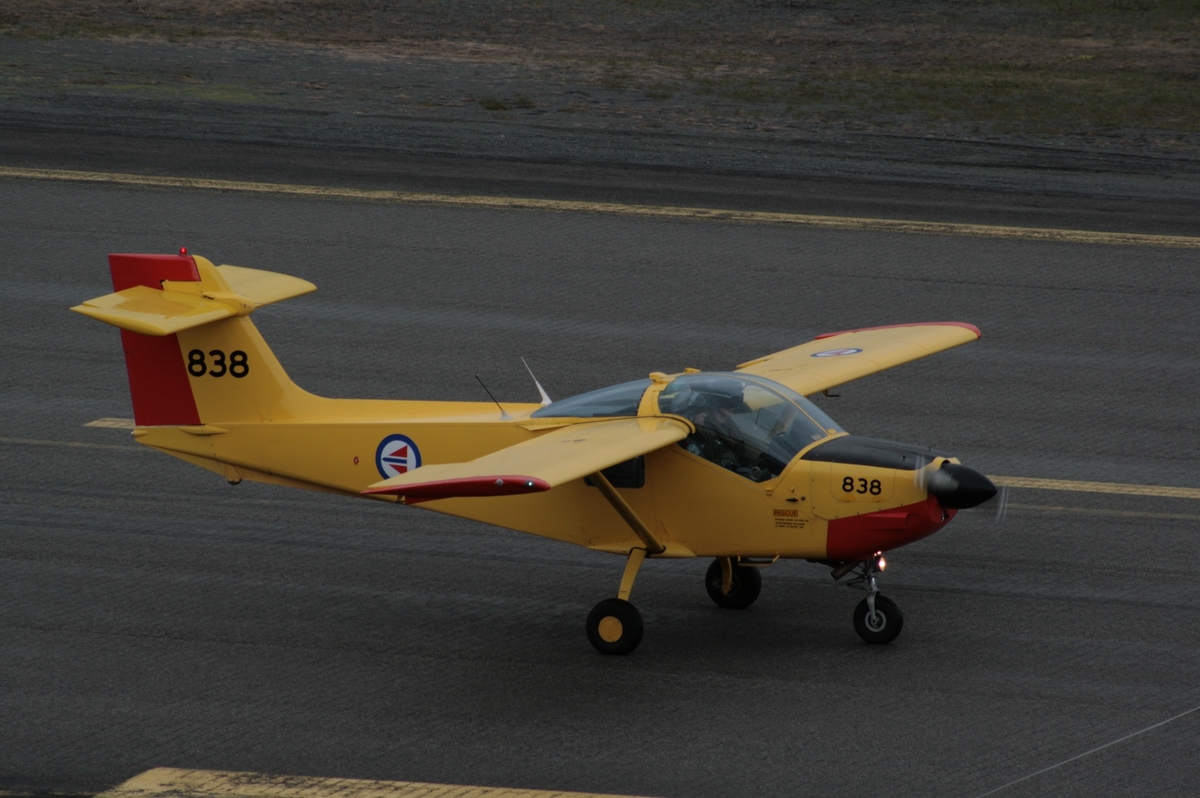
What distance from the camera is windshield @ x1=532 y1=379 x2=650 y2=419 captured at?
11062 millimetres

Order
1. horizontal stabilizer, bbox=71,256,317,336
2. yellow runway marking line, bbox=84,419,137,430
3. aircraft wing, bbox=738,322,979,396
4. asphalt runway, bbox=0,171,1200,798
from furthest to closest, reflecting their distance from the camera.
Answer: yellow runway marking line, bbox=84,419,137,430, aircraft wing, bbox=738,322,979,396, horizontal stabilizer, bbox=71,256,317,336, asphalt runway, bbox=0,171,1200,798

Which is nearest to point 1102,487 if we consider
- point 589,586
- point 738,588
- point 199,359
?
point 738,588

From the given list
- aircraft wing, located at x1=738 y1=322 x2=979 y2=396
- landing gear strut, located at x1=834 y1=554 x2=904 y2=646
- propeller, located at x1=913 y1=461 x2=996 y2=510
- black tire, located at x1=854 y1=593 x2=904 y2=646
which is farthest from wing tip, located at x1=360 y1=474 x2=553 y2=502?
aircraft wing, located at x1=738 y1=322 x2=979 y2=396

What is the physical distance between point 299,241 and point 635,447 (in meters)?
12.6

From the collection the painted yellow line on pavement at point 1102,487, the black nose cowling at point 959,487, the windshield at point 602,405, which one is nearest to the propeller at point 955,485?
the black nose cowling at point 959,487

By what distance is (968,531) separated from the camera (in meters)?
13.4

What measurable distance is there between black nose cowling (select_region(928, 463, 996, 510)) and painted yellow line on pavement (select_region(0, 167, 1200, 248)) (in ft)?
42.6

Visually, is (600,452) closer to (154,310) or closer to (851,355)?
(851,355)

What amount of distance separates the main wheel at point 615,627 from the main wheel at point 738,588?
1103 mm

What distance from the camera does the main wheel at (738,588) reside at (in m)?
11.7

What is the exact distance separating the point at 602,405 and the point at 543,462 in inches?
56.1

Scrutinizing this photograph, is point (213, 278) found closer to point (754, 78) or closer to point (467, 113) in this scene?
point (467, 113)

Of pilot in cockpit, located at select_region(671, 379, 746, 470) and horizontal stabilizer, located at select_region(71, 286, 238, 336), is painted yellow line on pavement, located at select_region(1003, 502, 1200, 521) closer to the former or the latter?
pilot in cockpit, located at select_region(671, 379, 746, 470)

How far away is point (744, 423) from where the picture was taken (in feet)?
35.4
